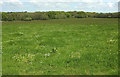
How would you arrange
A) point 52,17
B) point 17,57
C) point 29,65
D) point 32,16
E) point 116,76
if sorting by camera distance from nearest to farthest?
point 116,76 < point 29,65 < point 17,57 < point 32,16 < point 52,17

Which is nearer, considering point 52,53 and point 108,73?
point 108,73

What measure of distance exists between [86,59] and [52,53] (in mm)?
3412

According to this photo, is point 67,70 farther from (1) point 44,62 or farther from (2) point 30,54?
(2) point 30,54

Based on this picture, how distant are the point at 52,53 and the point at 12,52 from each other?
4171 millimetres

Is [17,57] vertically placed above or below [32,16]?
below

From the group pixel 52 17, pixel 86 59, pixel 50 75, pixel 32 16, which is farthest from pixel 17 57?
pixel 52 17

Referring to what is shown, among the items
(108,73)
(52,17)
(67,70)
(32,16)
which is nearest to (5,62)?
(67,70)

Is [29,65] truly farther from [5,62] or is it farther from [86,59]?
[86,59]

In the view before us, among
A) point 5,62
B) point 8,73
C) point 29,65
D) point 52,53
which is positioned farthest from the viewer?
point 52,53

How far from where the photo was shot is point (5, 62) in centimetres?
1198

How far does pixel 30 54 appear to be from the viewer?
44.2ft

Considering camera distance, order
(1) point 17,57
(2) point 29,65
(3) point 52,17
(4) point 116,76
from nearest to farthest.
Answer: (4) point 116,76 → (2) point 29,65 → (1) point 17,57 → (3) point 52,17

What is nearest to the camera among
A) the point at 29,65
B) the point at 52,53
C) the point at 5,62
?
the point at 29,65

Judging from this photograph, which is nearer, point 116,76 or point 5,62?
point 116,76
